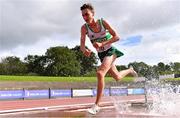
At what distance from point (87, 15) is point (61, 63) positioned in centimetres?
12395

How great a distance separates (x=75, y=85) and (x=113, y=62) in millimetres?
55868

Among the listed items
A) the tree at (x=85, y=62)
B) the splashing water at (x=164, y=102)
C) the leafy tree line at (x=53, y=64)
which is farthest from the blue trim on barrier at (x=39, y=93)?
the tree at (x=85, y=62)

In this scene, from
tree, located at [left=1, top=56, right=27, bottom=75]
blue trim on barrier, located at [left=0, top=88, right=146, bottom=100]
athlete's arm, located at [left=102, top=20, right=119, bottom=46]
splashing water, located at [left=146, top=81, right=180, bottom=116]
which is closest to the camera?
athlete's arm, located at [left=102, top=20, right=119, bottom=46]

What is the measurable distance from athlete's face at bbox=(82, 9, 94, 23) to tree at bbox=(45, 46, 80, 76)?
120591 millimetres

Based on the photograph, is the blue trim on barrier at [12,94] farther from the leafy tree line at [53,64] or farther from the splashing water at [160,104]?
the leafy tree line at [53,64]

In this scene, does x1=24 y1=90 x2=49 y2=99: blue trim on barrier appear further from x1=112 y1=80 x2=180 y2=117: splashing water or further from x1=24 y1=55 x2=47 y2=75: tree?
x1=24 y1=55 x2=47 y2=75: tree

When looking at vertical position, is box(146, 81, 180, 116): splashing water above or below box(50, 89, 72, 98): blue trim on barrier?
below

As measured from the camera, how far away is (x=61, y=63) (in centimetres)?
13088

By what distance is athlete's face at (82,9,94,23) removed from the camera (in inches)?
285

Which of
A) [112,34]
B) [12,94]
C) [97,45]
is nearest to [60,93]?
[12,94]

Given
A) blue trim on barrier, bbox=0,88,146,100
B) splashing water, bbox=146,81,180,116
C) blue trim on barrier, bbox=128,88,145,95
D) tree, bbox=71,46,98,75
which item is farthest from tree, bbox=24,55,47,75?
splashing water, bbox=146,81,180,116

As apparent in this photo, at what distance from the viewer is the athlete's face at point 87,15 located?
7.25 metres

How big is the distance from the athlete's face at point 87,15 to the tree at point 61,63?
4748 inches

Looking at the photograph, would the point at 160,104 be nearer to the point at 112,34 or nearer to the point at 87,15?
the point at 112,34
